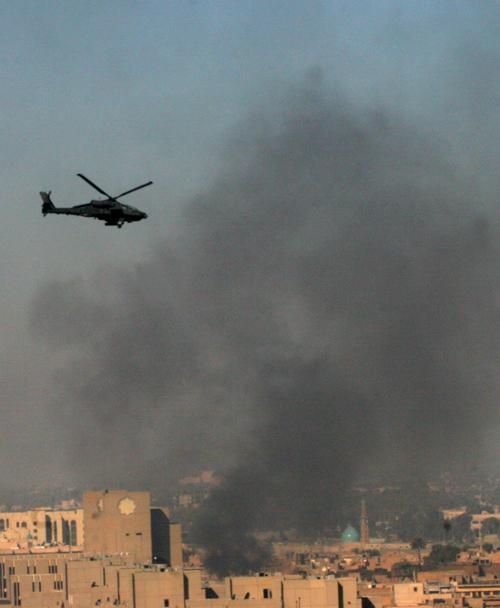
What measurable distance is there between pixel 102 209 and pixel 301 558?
149 feet

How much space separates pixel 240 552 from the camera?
7206 centimetres

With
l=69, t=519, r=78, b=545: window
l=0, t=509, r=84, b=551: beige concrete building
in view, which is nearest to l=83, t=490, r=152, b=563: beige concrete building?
l=0, t=509, r=84, b=551: beige concrete building

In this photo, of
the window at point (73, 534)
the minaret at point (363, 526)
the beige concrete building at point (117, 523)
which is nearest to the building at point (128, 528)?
the beige concrete building at point (117, 523)

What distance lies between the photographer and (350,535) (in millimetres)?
115562

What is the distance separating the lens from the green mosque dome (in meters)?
113

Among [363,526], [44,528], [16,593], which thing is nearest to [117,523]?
[16,593]

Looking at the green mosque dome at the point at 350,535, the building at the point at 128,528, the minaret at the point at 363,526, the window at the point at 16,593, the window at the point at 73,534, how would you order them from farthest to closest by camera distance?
the minaret at the point at 363,526
the window at the point at 73,534
the green mosque dome at the point at 350,535
the building at the point at 128,528
the window at the point at 16,593

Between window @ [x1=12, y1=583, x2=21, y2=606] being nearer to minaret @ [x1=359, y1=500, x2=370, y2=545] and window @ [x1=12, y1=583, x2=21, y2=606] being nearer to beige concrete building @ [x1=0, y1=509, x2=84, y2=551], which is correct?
beige concrete building @ [x1=0, y1=509, x2=84, y2=551]

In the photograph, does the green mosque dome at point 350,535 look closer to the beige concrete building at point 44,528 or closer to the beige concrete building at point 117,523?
the beige concrete building at point 44,528

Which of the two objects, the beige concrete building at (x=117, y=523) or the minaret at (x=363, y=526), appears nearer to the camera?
the beige concrete building at (x=117, y=523)

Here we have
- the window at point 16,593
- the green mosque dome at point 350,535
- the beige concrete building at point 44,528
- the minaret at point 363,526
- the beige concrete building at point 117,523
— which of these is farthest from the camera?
the minaret at point 363,526

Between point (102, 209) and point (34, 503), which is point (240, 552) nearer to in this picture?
point (102, 209)

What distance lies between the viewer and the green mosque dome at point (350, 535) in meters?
113

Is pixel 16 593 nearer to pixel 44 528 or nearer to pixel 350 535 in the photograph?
pixel 350 535
